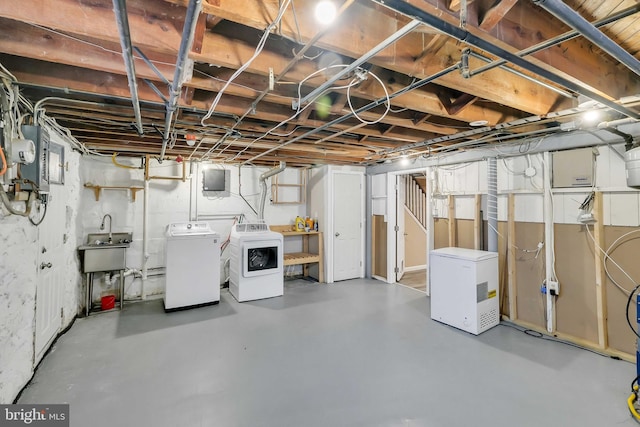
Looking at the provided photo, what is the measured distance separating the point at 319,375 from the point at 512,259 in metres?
2.82

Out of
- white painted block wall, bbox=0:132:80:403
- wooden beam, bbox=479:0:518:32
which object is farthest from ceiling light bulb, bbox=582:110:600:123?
white painted block wall, bbox=0:132:80:403

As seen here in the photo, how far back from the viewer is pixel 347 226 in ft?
18.3

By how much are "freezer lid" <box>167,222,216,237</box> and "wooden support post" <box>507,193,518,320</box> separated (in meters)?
4.11

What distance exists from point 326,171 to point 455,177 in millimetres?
2242

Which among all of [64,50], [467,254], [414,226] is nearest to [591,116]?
[467,254]

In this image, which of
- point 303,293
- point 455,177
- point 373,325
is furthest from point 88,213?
point 455,177

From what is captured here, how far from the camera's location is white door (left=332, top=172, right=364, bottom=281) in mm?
5488

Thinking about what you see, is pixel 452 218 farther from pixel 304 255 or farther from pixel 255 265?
pixel 255 265

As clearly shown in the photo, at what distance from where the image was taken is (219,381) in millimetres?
2445

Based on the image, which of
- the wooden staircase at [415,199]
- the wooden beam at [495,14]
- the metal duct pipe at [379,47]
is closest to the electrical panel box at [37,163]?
the metal duct pipe at [379,47]

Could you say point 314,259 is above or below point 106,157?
below

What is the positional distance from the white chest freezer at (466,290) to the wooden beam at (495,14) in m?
2.62

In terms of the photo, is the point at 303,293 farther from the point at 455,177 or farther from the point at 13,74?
the point at 13,74

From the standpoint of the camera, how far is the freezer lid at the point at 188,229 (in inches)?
167
